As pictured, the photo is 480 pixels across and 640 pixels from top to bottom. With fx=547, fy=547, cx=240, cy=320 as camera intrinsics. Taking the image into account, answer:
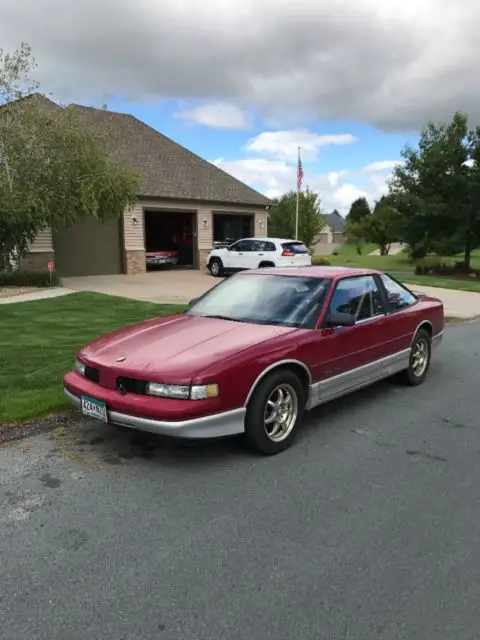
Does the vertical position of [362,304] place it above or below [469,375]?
above

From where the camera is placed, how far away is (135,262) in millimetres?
21406

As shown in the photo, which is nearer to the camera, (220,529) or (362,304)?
(220,529)

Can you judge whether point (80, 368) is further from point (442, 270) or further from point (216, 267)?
point (442, 270)

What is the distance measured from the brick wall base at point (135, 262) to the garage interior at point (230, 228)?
16.9ft

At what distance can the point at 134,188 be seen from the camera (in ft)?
52.6

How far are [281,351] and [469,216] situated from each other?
2229 centimetres

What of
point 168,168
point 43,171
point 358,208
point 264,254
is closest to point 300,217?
point 168,168

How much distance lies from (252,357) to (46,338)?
5434 mm

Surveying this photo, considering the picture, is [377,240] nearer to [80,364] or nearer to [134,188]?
[134,188]

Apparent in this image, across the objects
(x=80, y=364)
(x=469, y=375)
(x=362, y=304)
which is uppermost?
(x=362, y=304)

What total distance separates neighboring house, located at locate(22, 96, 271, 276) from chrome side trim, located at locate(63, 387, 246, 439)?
43.7 feet

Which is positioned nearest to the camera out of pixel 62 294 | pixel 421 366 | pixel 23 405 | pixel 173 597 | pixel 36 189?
pixel 173 597

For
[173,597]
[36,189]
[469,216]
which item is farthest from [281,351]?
[469,216]

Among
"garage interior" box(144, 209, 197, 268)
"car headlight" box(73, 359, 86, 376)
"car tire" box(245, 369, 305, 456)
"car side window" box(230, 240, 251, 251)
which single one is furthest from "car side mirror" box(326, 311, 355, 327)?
"garage interior" box(144, 209, 197, 268)
